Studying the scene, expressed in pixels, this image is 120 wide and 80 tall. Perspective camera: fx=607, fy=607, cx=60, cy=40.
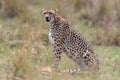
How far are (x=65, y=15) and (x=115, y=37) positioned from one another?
114 centimetres

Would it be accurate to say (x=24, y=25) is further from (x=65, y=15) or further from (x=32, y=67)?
(x=32, y=67)

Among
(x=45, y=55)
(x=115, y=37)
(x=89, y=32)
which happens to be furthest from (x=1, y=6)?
(x=45, y=55)

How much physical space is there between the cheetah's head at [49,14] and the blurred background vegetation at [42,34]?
0.97ft

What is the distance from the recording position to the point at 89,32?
37.7 ft

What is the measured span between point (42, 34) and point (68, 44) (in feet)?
6.75

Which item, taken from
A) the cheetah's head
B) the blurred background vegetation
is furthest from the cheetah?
the blurred background vegetation

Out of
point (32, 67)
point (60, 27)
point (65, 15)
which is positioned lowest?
point (32, 67)

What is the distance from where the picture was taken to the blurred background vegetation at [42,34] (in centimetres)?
734

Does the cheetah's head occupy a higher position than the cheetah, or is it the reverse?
the cheetah's head

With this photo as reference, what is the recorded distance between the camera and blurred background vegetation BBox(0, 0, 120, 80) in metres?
7.34

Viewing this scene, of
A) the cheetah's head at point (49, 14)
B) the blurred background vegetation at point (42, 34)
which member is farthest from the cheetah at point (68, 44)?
the blurred background vegetation at point (42, 34)

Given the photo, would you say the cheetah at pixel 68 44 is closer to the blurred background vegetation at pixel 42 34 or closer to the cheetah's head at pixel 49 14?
the cheetah's head at pixel 49 14

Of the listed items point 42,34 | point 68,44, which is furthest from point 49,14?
point 42,34

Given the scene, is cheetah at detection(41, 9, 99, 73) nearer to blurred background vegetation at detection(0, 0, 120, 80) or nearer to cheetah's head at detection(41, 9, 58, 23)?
cheetah's head at detection(41, 9, 58, 23)
